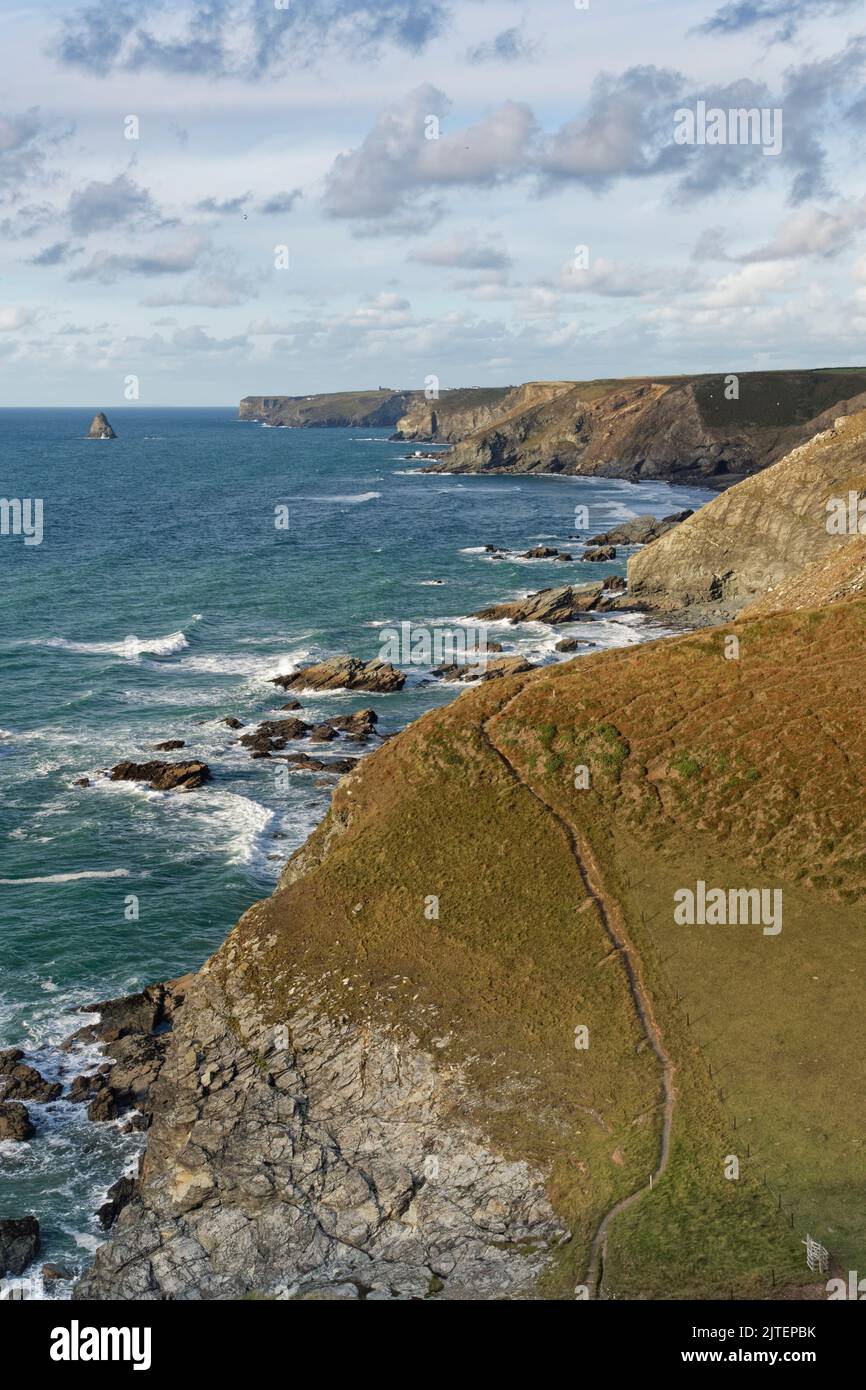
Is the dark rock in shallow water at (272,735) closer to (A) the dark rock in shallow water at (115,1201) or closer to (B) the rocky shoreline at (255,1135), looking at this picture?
(B) the rocky shoreline at (255,1135)

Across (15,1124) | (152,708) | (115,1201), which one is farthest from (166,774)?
(115,1201)

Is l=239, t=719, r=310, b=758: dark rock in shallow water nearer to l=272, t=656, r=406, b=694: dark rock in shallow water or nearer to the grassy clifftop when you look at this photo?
l=272, t=656, r=406, b=694: dark rock in shallow water

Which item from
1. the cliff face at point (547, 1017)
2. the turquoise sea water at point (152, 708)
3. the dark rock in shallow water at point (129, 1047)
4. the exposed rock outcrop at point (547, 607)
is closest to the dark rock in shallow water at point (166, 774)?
the turquoise sea water at point (152, 708)

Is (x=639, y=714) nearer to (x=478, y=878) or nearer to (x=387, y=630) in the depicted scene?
(x=478, y=878)

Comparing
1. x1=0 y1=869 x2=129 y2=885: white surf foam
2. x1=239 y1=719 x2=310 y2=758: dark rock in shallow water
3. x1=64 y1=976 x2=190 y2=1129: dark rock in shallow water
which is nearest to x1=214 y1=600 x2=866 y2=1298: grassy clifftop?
x1=64 y1=976 x2=190 y2=1129: dark rock in shallow water

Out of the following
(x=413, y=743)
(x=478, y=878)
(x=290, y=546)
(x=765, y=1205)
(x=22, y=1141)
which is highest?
(x=290, y=546)
